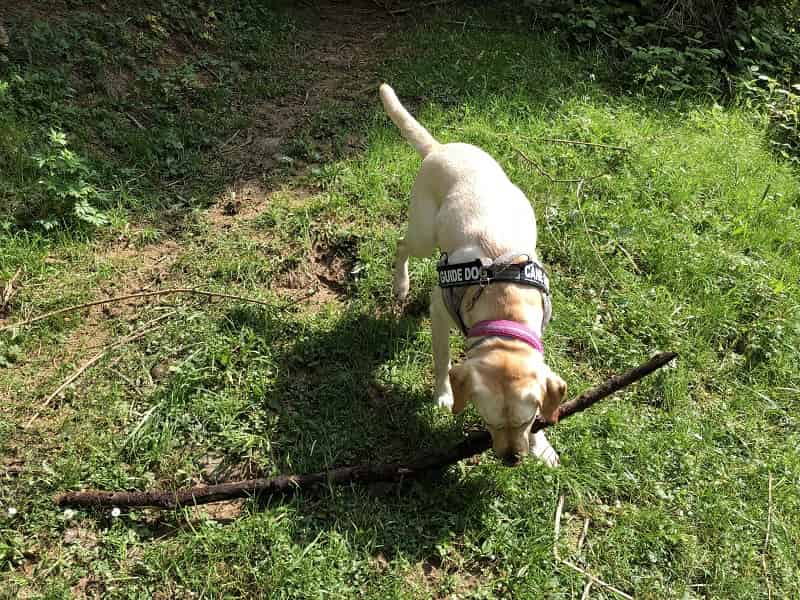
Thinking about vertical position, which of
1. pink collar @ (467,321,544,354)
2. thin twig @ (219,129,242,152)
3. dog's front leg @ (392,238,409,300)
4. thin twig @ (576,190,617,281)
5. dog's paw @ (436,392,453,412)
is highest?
thin twig @ (219,129,242,152)

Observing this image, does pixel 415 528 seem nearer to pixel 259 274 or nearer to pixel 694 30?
pixel 259 274

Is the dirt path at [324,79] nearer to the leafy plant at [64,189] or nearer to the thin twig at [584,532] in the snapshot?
the leafy plant at [64,189]

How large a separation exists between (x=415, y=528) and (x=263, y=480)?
2.63 feet

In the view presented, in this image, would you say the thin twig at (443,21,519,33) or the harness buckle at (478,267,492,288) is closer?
the harness buckle at (478,267,492,288)

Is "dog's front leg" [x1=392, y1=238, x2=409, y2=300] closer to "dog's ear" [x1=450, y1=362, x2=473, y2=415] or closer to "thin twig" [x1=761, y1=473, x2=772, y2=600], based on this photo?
"dog's ear" [x1=450, y1=362, x2=473, y2=415]

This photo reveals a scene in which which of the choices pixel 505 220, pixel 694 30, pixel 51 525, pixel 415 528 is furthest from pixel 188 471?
pixel 694 30

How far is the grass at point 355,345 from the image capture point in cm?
296

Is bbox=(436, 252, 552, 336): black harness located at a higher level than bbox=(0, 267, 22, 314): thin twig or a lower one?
higher

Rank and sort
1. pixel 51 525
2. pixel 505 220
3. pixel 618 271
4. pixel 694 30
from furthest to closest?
pixel 694 30 → pixel 618 271 → pixel 505 220 → pixel 51 525

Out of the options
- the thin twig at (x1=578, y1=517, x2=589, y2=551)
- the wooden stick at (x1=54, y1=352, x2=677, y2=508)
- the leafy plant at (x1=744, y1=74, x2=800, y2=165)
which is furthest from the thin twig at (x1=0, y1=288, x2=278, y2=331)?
Answer: the leafy plant at (x1=744, y1=74, x2=800, y2=165)

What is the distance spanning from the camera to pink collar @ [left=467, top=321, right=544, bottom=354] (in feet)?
9.67

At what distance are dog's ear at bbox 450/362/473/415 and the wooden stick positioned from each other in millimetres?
306

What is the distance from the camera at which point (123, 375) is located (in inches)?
137

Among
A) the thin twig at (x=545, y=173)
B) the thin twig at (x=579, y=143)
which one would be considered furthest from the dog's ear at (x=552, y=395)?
the thin twig at (x=579, y=143)
